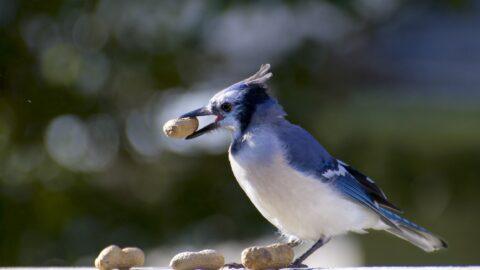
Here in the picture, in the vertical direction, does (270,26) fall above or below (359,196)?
above

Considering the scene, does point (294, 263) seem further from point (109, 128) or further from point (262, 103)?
point (109, 128)

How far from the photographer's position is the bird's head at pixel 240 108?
2.61 m

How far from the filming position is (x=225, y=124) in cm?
262

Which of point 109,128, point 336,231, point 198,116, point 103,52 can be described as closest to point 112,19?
point 103,52

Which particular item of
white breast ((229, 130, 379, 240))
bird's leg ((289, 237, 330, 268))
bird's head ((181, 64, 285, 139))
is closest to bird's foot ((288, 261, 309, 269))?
bird's leg ((289, 237, 330, 268))

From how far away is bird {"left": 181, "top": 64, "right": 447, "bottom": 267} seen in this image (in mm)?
Result: 2480

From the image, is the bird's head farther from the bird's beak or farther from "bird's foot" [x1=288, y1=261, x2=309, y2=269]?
"bird's foot" [x1=288, y1=261, x2=309, y2=269]

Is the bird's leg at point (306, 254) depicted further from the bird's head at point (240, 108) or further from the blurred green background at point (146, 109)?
the blurred green background at point (146, 109)

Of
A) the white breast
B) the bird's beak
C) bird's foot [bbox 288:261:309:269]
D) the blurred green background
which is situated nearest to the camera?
bird's foot [bbox 288:261:309:269]

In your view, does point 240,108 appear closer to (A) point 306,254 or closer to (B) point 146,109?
(A) point 306,254

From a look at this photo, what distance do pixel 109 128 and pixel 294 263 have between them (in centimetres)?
217

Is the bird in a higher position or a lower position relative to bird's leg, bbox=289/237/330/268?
higher

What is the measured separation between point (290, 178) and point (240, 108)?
0.26 meters

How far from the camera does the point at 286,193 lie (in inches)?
97.3
